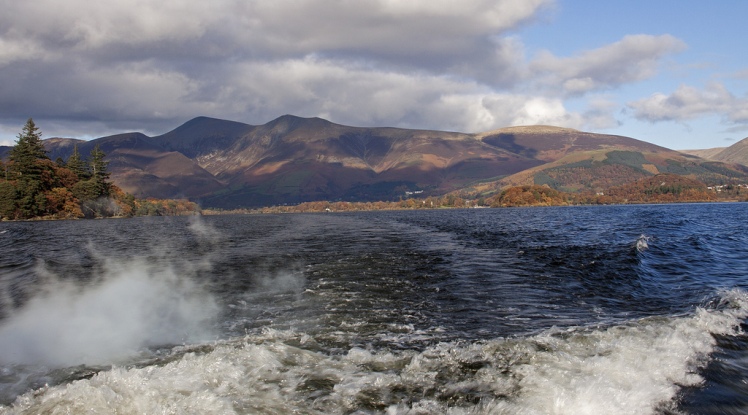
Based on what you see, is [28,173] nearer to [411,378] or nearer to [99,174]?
[99,174]

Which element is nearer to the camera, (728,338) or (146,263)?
(728,338)

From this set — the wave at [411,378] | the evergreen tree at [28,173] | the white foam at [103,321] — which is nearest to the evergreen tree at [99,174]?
the evergreen tree at [28,173]

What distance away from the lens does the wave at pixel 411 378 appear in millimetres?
7496

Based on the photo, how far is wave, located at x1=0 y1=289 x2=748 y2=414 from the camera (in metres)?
7.50

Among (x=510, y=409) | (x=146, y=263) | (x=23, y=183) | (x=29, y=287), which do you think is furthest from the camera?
(x=23, y=183)

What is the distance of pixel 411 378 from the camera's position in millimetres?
8711

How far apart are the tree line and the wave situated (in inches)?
5187

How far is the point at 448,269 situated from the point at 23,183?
5175 inches

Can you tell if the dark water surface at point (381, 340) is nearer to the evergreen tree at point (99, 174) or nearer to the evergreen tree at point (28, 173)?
the evergreen tree at point (28, 173)

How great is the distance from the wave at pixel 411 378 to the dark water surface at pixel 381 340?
0.04 meters

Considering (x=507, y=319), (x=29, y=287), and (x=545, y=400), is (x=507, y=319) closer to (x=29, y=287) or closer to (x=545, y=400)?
(x=545, y=400)

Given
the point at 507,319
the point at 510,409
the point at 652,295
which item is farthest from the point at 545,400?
the point at 652,295

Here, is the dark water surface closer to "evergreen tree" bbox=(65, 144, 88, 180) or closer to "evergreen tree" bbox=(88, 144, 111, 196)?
"evergreen tree" bbox=(88, 144, 111, 196)

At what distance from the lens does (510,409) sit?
7414mm
